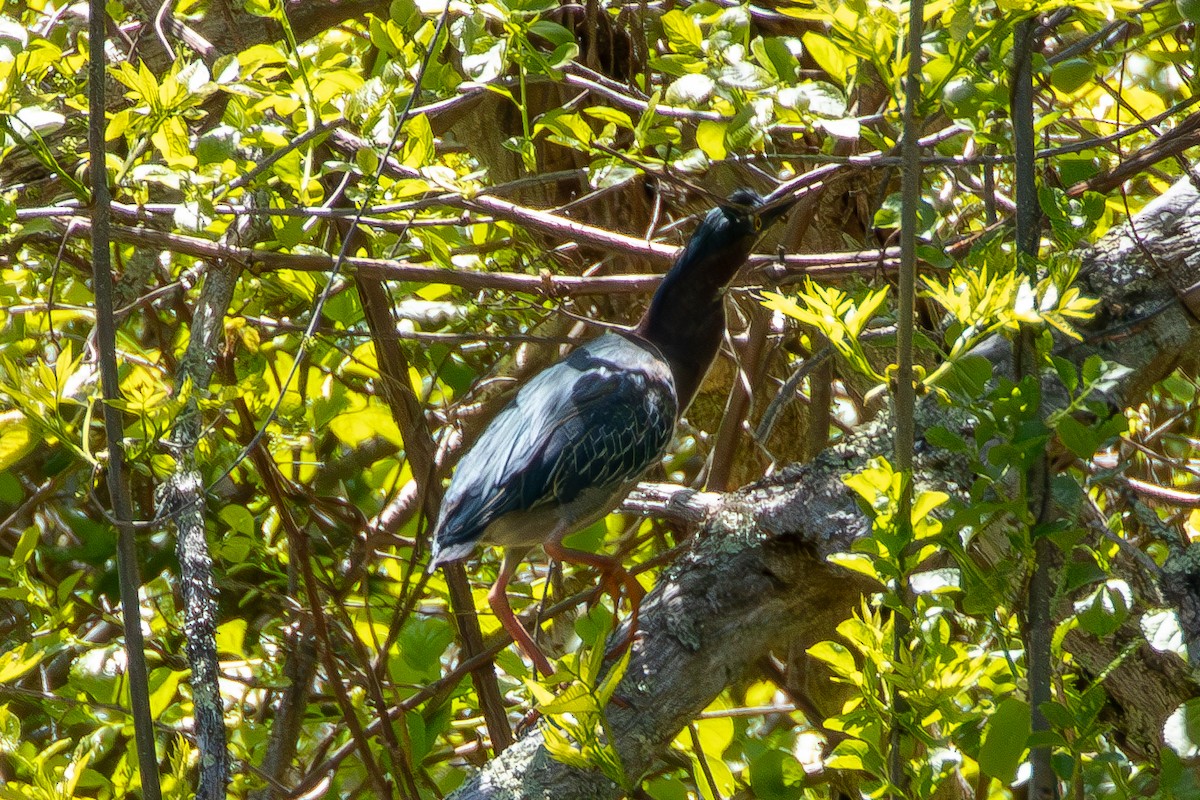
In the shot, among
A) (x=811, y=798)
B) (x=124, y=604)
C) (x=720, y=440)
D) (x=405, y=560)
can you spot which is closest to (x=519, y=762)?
(x=811, y=798)

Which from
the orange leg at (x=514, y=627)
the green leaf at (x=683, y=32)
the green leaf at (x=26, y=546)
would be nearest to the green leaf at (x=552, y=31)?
the green leaf at (x=683, y=32)

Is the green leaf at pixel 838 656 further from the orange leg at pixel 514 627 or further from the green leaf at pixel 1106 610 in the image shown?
the orange leg at pixel 514 627

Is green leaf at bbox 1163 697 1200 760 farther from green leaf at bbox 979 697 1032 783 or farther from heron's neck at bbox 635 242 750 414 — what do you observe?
heron's neck at bbox 635 242 750 414

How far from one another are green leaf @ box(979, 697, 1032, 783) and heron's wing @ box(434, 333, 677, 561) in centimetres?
121

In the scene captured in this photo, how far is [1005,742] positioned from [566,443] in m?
1.30

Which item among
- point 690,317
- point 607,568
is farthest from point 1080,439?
point 690,317

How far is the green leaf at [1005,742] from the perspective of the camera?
144 centimetres

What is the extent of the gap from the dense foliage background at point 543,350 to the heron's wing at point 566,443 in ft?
0.47

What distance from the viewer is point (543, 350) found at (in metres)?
3.29

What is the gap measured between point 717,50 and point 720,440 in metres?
1.10

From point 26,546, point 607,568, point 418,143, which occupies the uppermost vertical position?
point 418,143

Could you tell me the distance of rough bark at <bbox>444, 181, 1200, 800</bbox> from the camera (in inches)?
74.9

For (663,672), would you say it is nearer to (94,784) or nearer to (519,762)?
(519,762)

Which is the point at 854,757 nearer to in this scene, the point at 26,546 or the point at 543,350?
the point at 26,546
